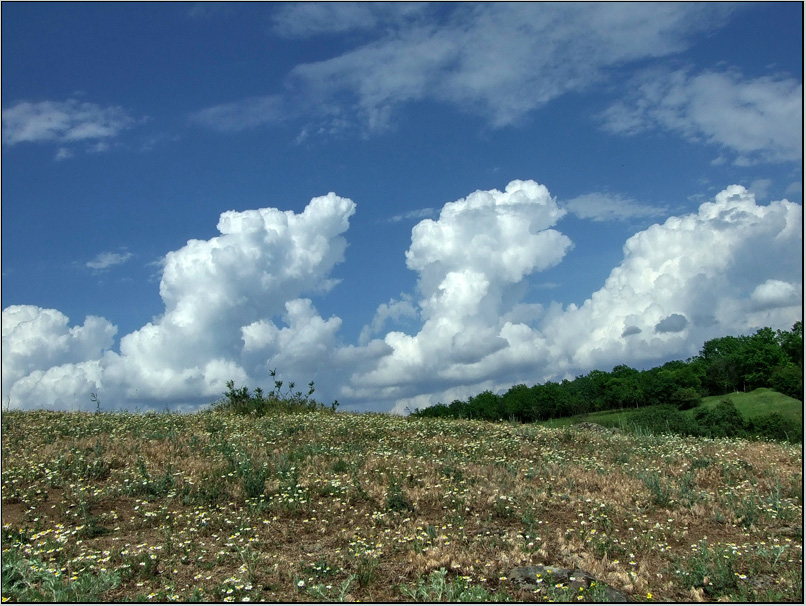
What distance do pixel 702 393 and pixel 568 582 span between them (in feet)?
155

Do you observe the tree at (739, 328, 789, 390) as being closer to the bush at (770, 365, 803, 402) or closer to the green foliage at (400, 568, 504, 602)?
the bush at (770, 365, 803, 402)

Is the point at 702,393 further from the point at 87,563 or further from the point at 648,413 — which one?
the point at 87,563

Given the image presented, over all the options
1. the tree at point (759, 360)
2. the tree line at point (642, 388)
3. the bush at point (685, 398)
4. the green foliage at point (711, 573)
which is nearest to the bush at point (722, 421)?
the tree line at point (642, 388)

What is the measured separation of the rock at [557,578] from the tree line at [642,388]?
675 inches

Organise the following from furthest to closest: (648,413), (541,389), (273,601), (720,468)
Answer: (541,389) < (648,413) < (720,468) < (273,601)

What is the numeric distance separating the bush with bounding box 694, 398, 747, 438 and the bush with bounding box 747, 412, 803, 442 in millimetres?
436

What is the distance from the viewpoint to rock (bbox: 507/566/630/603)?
7363mm

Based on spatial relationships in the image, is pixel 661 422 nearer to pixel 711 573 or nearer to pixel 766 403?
pixel 766 403

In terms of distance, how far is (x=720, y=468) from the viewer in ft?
46.3

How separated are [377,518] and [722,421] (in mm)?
20735

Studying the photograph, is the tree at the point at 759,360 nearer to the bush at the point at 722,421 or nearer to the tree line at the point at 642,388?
the tree line at the point at 642,388

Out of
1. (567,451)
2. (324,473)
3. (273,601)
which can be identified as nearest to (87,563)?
(273,601)

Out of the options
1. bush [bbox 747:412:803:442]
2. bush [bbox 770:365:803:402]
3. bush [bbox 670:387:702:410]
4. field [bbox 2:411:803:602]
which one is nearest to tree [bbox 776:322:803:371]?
bush [bbox 770:365:803:402]

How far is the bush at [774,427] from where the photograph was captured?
2462 centimetres
